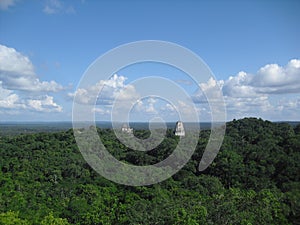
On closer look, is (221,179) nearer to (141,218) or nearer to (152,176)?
(152,176)

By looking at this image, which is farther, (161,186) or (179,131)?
(179,131)

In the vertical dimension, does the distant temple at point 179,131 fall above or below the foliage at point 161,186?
above

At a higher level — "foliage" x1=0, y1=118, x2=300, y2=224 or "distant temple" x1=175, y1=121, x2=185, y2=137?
"distant temple" x1=175, y1=121, x2=185, y2=137

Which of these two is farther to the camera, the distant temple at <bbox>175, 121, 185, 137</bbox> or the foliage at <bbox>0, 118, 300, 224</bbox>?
the distant temple at <bbox>175, 121, 185, 137</bbox>

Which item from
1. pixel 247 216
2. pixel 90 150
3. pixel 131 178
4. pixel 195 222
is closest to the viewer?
pixel 195 222

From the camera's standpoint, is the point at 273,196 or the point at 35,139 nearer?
the point at 273,196

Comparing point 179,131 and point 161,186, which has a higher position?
point 179,131

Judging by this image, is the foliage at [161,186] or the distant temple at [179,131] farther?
the distant temple at [179,131]

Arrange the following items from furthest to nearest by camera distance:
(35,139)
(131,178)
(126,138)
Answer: (35,139), (126,138), (131,178)

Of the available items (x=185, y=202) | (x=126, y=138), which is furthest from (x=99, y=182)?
(x=185, y=202)

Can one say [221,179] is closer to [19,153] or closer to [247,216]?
[247,216]

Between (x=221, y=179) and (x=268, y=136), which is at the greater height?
(x=268, y=136)
